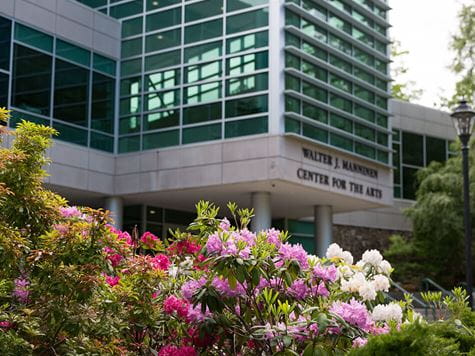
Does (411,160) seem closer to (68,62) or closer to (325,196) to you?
(325,196)

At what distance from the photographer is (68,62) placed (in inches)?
884

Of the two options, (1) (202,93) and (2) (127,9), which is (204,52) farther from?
(2) (127,9)

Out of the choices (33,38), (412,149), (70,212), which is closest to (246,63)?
(33,38)

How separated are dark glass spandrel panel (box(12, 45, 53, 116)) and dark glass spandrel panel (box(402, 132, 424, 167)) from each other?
1700 cm

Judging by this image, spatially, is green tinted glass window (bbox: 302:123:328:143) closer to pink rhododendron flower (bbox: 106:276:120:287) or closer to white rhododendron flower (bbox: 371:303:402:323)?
pink rhododendron flower (bbox: 106:276:120:287)

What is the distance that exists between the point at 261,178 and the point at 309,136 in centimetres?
207

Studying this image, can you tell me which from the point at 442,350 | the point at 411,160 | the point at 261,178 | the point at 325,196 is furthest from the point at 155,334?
the point at 411,160

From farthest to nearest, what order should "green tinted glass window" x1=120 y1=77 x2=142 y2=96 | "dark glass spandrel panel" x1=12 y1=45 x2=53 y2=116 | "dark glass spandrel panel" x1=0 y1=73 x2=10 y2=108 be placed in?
"green tinted glass window" x1=120 y1=77 x2=142 y2=96 → "dark glass spandrel panel" x1=12 y1=45 x2=53 y2=116 → "dark glass spandrel panel" x1=0 y1=73 x2=10 y2=108

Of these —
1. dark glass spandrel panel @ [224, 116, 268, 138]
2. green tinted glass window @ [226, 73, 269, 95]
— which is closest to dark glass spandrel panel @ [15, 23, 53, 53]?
green tinted glass window @ [226, 73, 269, 95]

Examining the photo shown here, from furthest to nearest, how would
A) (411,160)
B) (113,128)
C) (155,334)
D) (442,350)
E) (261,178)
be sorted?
1. (411,160)
2. (113,128)
3. (261,178)
4. (155,334)
5. (442,350)

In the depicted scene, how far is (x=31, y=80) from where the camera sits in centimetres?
2128

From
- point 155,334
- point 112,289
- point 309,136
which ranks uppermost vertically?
point 309,136

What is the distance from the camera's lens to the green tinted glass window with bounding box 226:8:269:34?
2180 centimetres

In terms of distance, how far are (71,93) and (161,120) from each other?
108 inches
